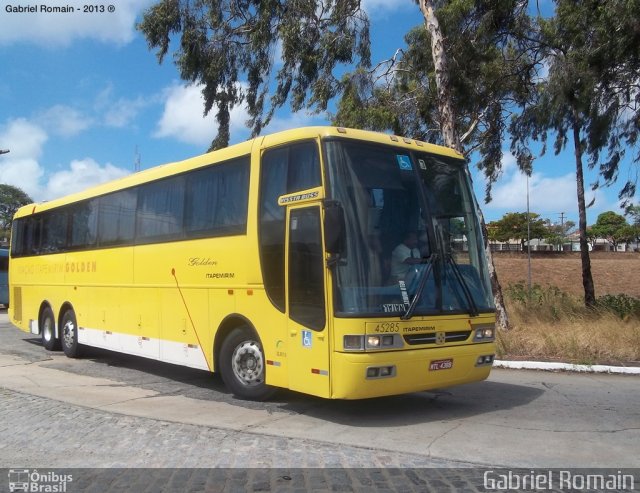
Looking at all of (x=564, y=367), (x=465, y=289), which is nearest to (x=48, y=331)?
(x=465, y=289)

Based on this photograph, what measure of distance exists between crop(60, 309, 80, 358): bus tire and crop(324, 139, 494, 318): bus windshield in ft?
26.3

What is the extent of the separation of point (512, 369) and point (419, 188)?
5083mm

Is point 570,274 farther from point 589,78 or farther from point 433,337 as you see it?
point 433,337

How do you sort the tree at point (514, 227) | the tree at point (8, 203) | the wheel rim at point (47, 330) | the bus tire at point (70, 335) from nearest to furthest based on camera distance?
the bus tire at point (70, 335)
the wheel rim at point (47, 330)
the tree at point (8, 203)
the tree at point (514, 227)

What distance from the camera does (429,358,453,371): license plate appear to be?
22.2 feet

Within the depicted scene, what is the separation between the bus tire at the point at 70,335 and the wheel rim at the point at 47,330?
58 centimetres

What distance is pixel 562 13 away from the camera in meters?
13.6

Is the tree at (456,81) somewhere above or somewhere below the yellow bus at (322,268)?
above

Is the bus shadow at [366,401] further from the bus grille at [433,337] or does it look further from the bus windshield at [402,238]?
the bus windshield at [402,238]

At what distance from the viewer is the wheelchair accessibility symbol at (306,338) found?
6.68 meters

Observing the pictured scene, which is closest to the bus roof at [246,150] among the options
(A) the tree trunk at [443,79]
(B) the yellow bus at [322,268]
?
(B) the yellow bus at [322,268]

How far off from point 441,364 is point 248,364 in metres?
2.51

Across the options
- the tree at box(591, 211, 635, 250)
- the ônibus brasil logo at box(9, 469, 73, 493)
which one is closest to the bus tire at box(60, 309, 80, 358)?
the ônibus brasil logo at box(9, 469, 73, 493)

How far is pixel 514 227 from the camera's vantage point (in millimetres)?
89000
